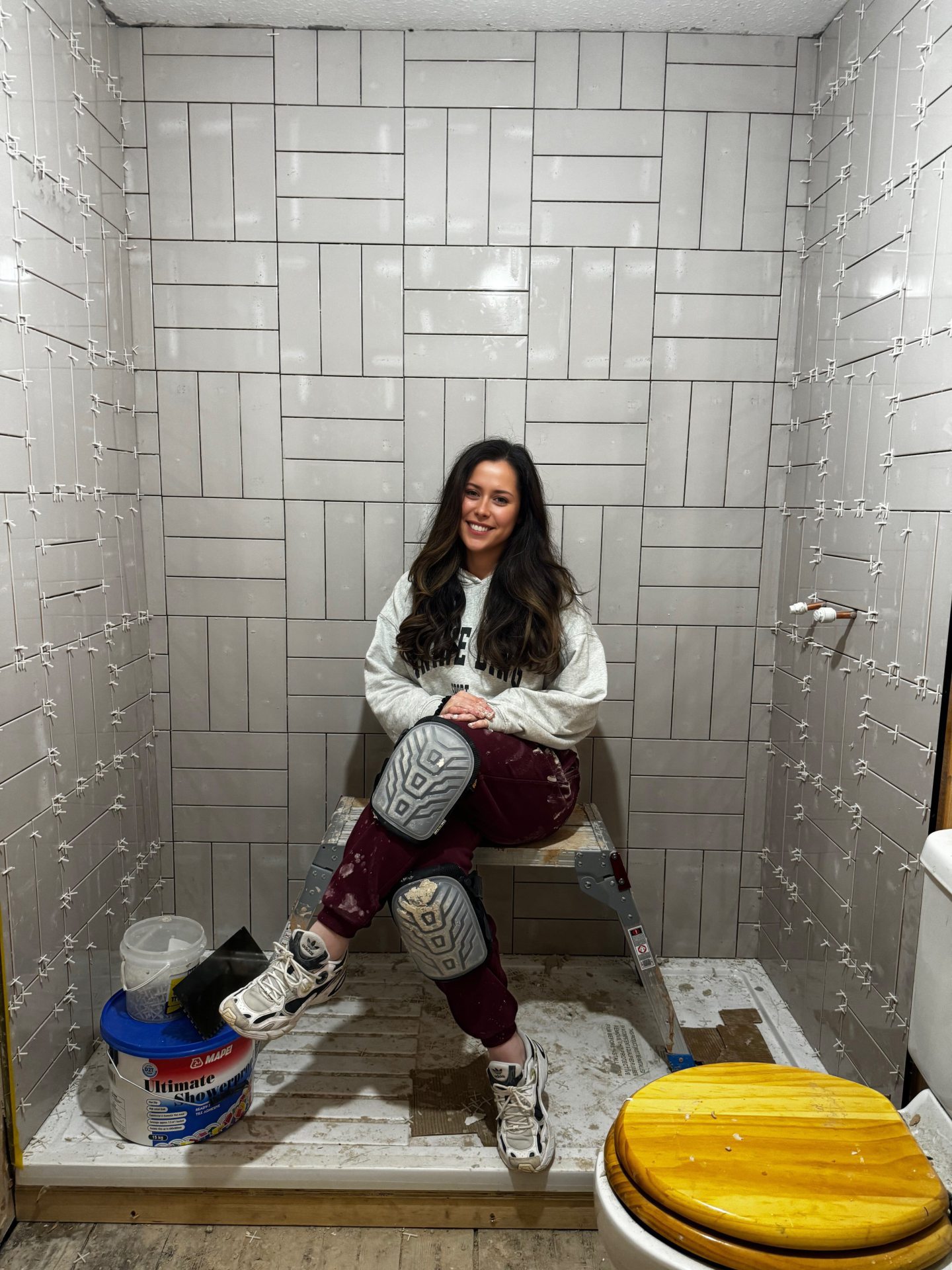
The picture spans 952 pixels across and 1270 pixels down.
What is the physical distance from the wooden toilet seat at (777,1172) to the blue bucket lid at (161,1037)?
837 millimetres

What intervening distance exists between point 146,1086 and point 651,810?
135cm

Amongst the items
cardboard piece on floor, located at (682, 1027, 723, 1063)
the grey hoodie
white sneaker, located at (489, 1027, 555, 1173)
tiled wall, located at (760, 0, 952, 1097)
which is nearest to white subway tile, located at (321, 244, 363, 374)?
the grey hoodie

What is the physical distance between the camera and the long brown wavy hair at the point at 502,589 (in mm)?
1875

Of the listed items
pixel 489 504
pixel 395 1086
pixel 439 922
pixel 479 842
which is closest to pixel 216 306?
pixel 489 504

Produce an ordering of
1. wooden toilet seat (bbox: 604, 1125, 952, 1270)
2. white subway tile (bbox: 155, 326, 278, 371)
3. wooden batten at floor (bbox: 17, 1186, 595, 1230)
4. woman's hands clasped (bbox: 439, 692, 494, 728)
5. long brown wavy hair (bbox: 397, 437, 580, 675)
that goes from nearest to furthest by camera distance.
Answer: wooden toilet seat (bbox: 604, 1125, 952, 1270)
wooden batten at floor (bbox: 17, 1186, 595, 1230)
woman's hands clasped (bbox: 439, 692, 494, 728)
long brown wavy hair (bbox: 397, 437, 580, 675)
white subway tile (bbox: 155, 326, 278, 371)

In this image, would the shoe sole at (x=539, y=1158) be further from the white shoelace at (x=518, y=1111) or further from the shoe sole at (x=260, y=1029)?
the shoe sole at (x=260, y=1029)

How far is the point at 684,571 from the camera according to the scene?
87.2 inches

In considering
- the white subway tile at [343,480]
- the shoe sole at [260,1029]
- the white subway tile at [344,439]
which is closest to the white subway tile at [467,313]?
the white subway tile at [344,439]

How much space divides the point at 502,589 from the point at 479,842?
56 cm

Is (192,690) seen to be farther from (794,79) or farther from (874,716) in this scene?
(794,79)

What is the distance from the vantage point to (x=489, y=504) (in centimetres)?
193

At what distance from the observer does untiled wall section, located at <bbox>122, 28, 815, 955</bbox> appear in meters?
2.05

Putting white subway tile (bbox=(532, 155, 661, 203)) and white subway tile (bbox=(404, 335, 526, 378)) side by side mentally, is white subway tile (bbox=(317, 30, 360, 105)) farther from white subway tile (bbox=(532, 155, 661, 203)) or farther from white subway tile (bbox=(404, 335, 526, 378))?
white subway tile (bbox=(404, 335, 526, 378))

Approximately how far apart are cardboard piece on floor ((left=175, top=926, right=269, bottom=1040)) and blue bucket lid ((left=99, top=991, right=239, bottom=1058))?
0.05 feet
